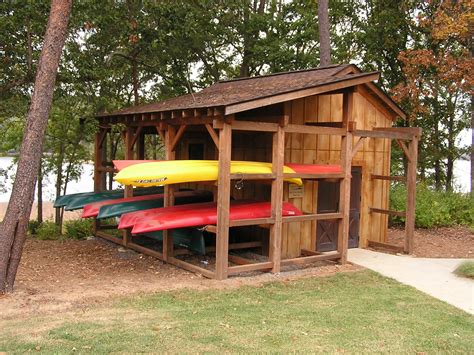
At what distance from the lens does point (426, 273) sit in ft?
35.4

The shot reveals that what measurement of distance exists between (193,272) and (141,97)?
39.3ft

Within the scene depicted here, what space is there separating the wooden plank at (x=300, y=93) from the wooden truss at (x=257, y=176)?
276 mm

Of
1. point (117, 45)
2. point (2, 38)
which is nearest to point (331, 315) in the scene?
point (2, 38)

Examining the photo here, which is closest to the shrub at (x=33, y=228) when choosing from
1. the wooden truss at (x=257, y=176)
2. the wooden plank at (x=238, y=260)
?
the wooden truss at (x=257, y=176)

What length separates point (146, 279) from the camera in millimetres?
9805

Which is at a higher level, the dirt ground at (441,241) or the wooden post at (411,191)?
the wooden post at (411,191)

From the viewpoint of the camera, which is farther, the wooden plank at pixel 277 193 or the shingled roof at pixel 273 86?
the wooden plank at pixel 277 193

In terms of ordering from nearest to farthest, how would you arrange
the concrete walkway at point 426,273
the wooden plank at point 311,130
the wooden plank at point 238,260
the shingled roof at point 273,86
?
the concrete walkway at point 426,273
the shingled roof at point 273,86
the wooden plank at point 311,130
the wooden plank at point 238,260

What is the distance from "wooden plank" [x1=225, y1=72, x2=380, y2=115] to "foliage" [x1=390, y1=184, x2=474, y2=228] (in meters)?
7.59

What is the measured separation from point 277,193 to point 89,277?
12.8 ft

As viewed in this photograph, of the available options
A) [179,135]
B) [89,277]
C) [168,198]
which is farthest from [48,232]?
[179,135]

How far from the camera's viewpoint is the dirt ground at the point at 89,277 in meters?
7.88

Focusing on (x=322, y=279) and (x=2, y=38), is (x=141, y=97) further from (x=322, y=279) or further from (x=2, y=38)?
(x=322, y=279)

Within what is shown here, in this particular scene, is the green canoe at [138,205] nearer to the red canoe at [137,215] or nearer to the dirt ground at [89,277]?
the red canoe at [137,215]
